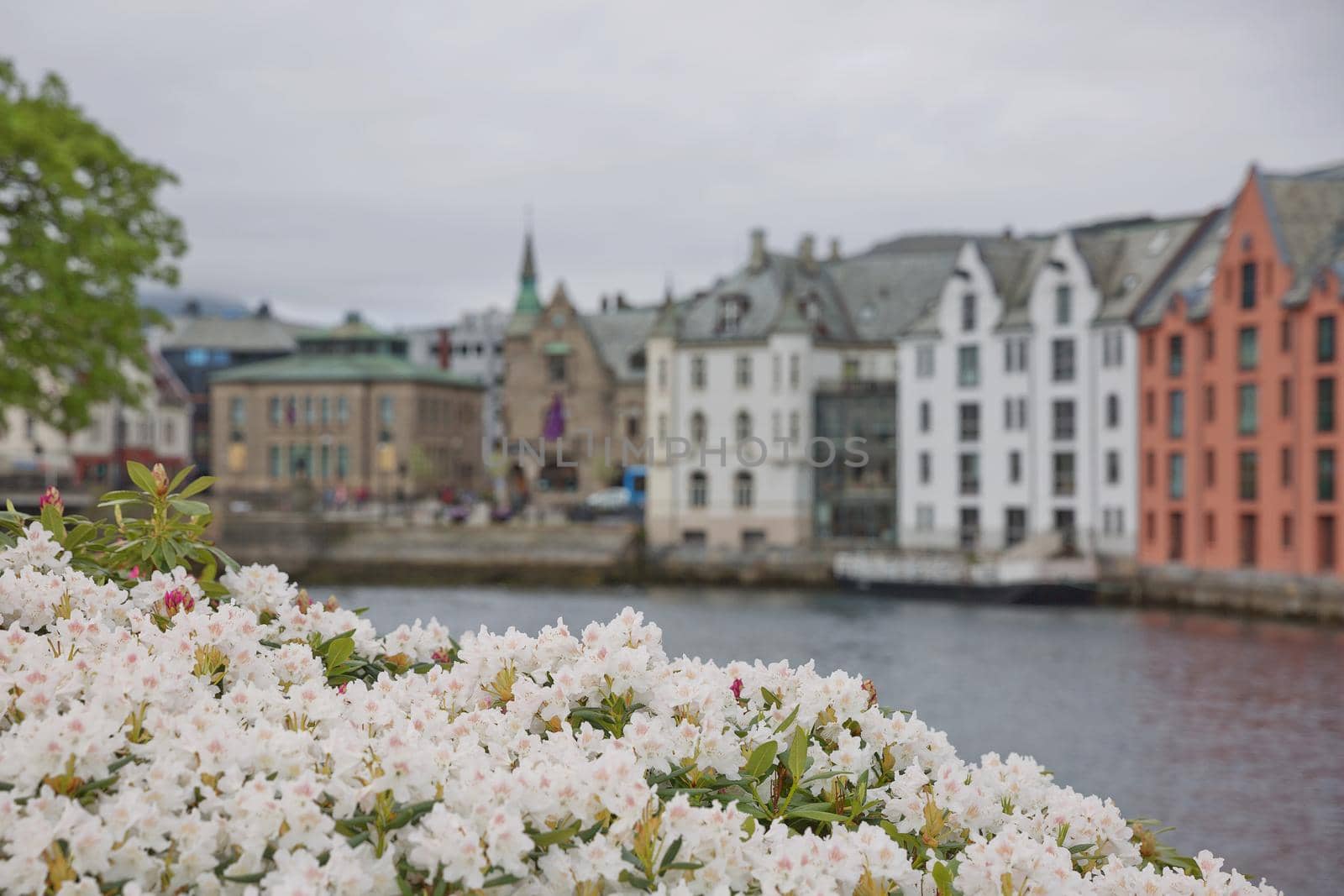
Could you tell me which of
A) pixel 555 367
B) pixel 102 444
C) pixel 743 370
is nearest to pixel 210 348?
pixel 102 444

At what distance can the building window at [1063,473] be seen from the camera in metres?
81.9

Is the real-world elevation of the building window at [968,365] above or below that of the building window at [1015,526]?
above

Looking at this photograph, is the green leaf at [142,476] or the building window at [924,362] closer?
the green leaf at [142,476]

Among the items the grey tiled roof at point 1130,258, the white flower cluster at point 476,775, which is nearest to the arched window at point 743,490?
the grey tiled roof at point 1130,258

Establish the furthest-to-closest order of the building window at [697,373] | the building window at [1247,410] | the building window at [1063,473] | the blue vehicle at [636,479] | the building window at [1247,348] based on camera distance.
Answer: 1. the blue vehicle at [636,479]
2. the building window at [697,373]
3. the building window at [1063,473]
4. the building window at [1247,348]
5. the building window at [1247,410]

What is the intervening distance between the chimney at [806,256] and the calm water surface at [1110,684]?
26463 millimetres

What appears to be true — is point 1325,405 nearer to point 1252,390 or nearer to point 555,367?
point 1252,390

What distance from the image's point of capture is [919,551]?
84.2m

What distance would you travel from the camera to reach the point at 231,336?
511ft

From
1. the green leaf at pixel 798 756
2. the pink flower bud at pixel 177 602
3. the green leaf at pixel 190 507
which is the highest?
the green leaf at pixel 190 507

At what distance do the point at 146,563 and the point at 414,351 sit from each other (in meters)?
165

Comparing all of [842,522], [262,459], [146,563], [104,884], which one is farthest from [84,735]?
[262,459]

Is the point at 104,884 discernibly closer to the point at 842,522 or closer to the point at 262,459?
the point at 842,522

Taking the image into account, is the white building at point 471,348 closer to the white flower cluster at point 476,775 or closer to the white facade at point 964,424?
the white facade at point 964,424
